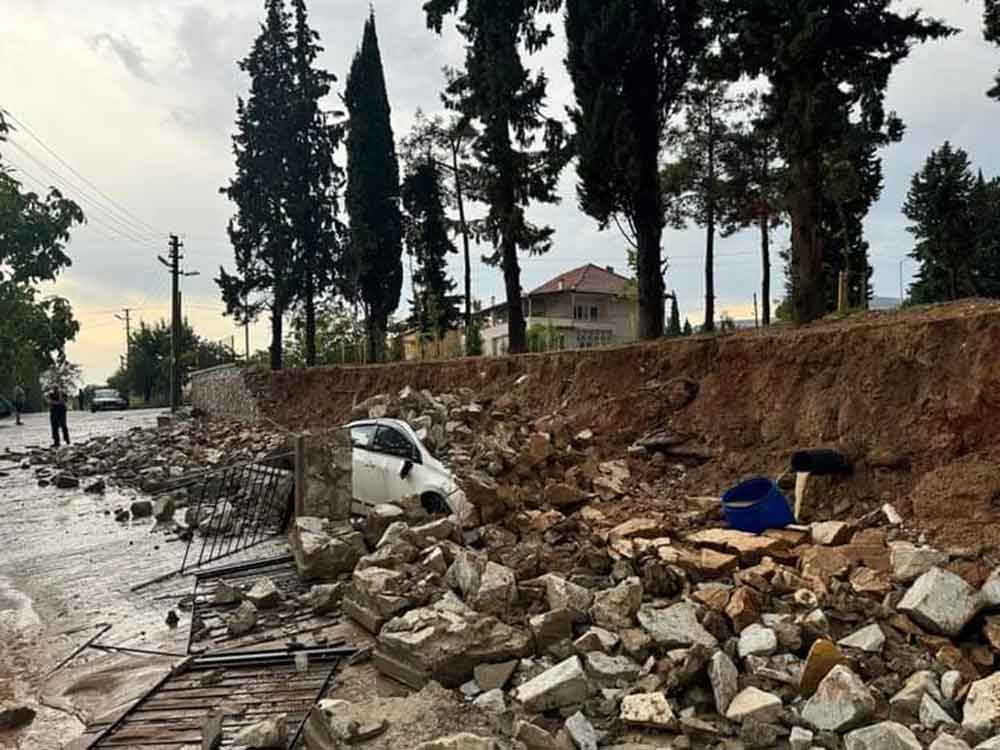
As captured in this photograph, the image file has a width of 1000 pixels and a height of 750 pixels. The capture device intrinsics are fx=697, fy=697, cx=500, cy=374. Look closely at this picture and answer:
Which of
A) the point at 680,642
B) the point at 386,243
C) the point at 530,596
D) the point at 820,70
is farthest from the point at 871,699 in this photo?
the point at 386,243

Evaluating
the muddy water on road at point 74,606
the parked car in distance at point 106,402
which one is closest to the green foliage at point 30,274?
the muddy water on road at point 74,606

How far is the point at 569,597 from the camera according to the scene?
16.8 feet

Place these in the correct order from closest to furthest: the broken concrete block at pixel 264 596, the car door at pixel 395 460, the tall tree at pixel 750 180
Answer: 1. the broken concrete block at pixel 264 596
2. the car door at pixel 395 460
3. the tall tree at pixel 750 180

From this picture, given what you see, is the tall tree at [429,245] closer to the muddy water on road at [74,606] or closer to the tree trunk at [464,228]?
the tree trunk at [464,228]

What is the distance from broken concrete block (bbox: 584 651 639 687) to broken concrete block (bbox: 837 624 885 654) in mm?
1322

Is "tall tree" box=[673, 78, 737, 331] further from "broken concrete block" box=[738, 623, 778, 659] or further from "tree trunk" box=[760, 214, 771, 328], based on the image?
"broken concrete block" box=[738, 623, 778, 659]

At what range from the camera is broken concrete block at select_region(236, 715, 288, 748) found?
3.93 m

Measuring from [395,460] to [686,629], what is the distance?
16.7 feet

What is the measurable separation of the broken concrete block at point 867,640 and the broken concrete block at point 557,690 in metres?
1.67

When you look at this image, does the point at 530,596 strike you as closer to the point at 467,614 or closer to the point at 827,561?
the point at 467,614

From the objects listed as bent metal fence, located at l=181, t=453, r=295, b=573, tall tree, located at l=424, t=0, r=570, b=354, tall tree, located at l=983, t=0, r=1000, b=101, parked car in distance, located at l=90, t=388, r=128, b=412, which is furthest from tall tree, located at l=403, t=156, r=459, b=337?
parked car in distance, located at l=90, t=388, r=128, b=412

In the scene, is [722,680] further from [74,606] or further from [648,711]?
[74,606]

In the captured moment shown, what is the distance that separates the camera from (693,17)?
13.9 metres

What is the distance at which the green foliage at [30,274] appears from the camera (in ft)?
17.8
